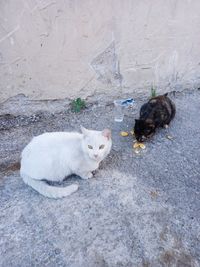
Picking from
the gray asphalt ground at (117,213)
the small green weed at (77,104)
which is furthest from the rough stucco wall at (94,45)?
the gray asphalt ground at (117,213)

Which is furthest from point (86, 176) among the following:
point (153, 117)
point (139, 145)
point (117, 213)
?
point (153, 117)

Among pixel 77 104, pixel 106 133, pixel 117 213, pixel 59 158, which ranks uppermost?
pixel 106 133

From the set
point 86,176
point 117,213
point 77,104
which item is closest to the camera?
point 117,213

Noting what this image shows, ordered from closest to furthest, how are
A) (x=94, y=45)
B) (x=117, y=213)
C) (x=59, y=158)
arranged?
(x=117, y=213)
(x=59, y=158)
(x=94, y=45)

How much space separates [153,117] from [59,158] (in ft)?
4.40

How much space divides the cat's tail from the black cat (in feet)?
3.61

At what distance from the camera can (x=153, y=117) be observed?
3.89m

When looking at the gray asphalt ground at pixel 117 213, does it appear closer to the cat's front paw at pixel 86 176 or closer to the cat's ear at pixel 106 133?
the cat's front paw at pixel 86 176

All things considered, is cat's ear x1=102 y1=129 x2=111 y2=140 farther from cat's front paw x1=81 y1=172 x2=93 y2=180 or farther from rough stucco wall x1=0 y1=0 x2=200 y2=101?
rough stucco wall x1=0 y1=0 x2=200 y2=101

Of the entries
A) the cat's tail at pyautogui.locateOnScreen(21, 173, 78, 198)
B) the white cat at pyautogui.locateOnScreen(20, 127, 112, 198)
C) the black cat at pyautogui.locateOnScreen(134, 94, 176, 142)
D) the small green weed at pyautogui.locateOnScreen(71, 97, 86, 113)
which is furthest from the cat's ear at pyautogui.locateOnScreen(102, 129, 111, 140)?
the small green weed at pyautogui.locateOnScreen(71, 97, 86, 113)

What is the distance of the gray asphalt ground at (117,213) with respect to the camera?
2633 millimetres

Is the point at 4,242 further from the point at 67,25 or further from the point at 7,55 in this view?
the point at 67,25

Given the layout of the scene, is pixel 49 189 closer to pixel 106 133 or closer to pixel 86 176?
pixel 86 176

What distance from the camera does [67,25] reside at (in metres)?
4.08
